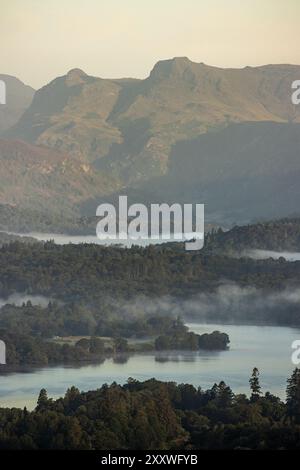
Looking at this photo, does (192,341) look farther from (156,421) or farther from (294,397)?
(156,421)

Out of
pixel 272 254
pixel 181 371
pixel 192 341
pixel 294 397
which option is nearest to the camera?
pixel 294 397

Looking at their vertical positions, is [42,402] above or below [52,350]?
below

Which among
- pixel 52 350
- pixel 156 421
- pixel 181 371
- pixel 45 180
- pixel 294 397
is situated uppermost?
pixel 45 180

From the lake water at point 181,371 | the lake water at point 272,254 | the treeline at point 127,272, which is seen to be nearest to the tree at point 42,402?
the lake water at point 181,371

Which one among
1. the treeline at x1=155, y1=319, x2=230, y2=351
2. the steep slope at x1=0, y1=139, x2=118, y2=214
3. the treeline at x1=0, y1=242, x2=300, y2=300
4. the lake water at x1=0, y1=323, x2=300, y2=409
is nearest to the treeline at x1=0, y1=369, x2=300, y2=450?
the lake water at x1=0, y1=323, x2=300, y2=409

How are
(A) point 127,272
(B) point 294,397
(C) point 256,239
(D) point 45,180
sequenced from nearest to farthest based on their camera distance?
(B) point 294,397
(A) point 127,272
(C) point 256,239
(D) point 45,180

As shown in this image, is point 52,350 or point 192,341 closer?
point 52,350

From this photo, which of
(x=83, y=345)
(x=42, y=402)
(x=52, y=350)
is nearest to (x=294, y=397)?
(x=42, y=402)

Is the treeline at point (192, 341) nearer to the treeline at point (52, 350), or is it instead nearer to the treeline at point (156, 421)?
the treeline at point (52, 350)

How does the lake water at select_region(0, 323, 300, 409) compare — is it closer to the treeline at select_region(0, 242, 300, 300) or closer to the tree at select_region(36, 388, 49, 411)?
the tree at select_region(36, 388, 49, 411)
